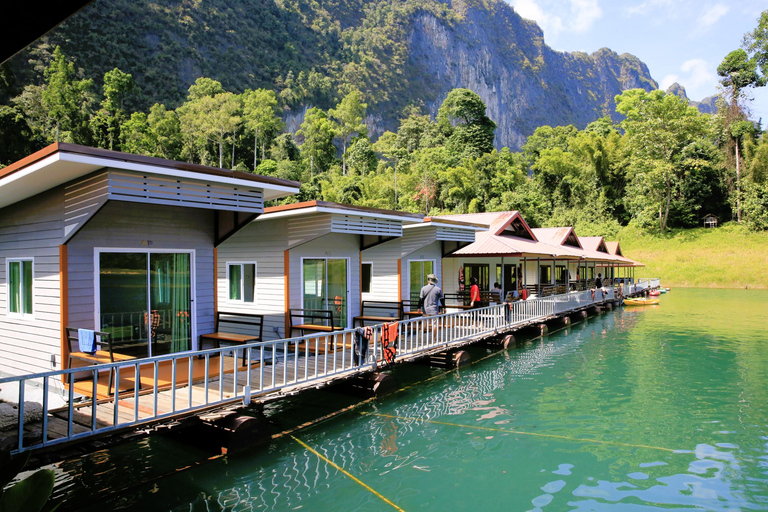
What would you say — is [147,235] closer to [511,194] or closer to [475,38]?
[511,194]

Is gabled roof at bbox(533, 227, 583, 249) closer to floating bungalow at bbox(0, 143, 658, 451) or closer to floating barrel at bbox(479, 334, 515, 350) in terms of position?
floating barrel at bbox(479, 334, 515, 350)

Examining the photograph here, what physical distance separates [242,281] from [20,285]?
5063mm

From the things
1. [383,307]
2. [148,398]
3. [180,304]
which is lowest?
[148,398]

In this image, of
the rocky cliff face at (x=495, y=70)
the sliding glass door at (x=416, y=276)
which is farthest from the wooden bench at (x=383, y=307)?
the rocky cliff face at (x=495, y=70)

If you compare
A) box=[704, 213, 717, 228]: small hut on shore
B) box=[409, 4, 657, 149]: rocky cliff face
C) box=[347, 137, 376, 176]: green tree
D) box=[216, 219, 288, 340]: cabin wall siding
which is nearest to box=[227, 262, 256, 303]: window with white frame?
box=[216, 219, 288, 340]: cabin wall siding

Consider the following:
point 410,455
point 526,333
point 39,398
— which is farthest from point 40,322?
point 526,333

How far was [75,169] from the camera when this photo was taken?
24.0ft

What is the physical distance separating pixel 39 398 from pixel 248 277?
19.6 feet

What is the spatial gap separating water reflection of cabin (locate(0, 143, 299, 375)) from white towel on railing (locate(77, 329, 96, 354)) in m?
0.77

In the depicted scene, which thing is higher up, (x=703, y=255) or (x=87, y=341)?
(x=703, y=255)

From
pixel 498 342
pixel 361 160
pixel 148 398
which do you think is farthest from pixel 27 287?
pixel 361 160

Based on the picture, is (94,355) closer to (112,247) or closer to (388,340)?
(112,247)

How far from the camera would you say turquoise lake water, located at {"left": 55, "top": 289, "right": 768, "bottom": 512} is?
6512 millimetres

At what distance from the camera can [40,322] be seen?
8.51 m
